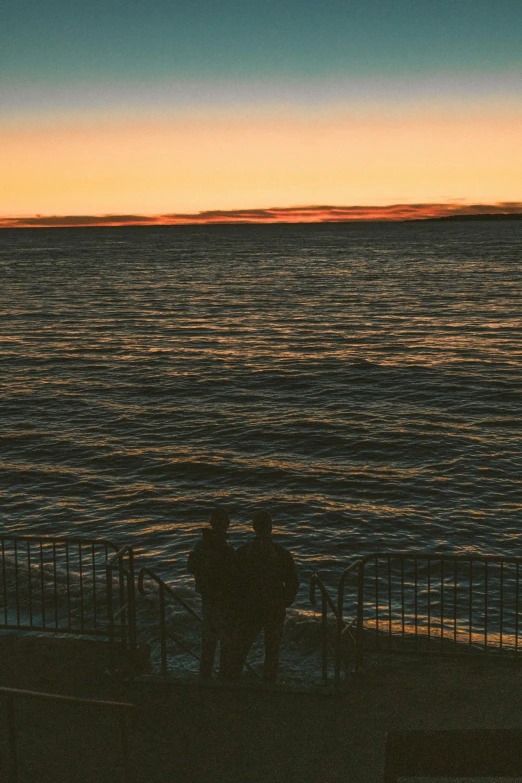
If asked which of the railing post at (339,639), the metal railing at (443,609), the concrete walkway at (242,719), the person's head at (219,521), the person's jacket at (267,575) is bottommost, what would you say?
the metal railing at (443,609)

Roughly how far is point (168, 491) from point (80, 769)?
1376cm

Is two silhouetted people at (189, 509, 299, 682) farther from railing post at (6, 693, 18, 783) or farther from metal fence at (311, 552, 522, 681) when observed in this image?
railing post at (6, 693, 18, 783)

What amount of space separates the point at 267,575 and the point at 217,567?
53 cm

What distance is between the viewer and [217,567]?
8617 millimetres

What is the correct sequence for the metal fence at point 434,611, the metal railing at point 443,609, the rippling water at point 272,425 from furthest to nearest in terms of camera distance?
the rippling water at point 272,425, the metal railing at point 443,609, the metal fence at point 434,611

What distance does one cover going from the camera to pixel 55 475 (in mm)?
21938

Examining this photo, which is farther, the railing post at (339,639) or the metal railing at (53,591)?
the metal railing at (53,591)

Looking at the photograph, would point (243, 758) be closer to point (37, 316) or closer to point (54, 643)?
point (54, 643)

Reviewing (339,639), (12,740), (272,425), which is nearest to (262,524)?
(339,639)

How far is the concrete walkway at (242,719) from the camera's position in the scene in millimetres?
7168

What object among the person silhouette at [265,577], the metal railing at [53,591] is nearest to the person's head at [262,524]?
the person silhouette at [265,577]

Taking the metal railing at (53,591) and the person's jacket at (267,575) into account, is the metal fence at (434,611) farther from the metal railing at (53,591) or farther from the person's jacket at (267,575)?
the metal railing at (53,591)

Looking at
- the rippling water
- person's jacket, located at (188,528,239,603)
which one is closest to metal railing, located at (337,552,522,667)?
the rippling water

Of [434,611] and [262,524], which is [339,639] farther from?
[434,611]
